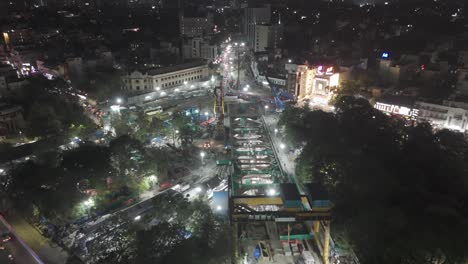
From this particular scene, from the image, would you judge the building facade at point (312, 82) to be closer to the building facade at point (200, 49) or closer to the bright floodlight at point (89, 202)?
the building facade at point (200, 49)

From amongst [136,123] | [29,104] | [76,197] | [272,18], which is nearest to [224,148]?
[136,123]

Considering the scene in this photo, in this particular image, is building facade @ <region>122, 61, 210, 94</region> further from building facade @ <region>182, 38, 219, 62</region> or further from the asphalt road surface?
the asphalt road surface

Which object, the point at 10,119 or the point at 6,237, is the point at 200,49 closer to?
the point at 10,119

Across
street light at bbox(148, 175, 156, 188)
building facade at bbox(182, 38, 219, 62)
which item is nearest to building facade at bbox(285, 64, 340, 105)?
building facade at bbox(182, 38, 219, 62)

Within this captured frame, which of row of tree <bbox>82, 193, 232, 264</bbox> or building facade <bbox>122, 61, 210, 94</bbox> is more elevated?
building facade <bbox>122, 61, 210, 94</bbox>

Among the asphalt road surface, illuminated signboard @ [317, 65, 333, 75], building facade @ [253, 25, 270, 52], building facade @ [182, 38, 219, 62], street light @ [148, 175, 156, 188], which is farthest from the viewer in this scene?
building facade @ [253, 25, 270, 52]

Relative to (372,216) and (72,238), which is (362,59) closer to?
(372,216)

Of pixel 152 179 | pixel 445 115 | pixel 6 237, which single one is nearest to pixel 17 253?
pixel 6 237
